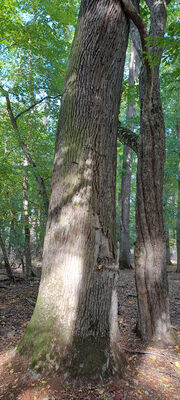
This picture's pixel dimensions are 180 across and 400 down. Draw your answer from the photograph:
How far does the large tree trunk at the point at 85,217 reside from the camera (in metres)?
2.51

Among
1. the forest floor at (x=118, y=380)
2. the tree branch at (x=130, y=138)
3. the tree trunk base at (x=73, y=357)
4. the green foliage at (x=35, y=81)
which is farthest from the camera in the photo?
the green foliage at (x=35, y=81)

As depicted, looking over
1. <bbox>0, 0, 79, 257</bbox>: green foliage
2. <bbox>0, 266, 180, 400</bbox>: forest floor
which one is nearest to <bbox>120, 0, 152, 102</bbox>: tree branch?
<bbox>0, 266, 180, 400</bbox>: forest floor

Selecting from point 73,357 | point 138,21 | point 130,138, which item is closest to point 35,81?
point 130,138

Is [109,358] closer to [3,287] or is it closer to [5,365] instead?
[5,365]

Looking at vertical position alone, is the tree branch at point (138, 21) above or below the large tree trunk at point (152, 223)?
above

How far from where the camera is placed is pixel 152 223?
398 cm

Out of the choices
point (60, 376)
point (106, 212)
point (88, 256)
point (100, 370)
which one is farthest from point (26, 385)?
point (106, 212)

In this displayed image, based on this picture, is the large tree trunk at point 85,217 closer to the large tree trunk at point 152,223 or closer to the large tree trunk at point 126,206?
the large tree trunk at point 152,223

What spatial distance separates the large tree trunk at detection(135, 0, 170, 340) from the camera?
3.88m

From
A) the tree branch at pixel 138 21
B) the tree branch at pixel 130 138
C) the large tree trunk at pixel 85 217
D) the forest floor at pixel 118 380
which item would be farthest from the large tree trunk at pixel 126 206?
the large tree trunk at pixel 85 217

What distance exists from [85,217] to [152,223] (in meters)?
1.68

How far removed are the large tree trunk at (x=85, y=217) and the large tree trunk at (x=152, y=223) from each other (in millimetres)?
1096

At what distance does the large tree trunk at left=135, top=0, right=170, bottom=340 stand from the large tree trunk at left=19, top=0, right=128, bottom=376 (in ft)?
3.59

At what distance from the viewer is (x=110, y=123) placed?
302 centimetres
